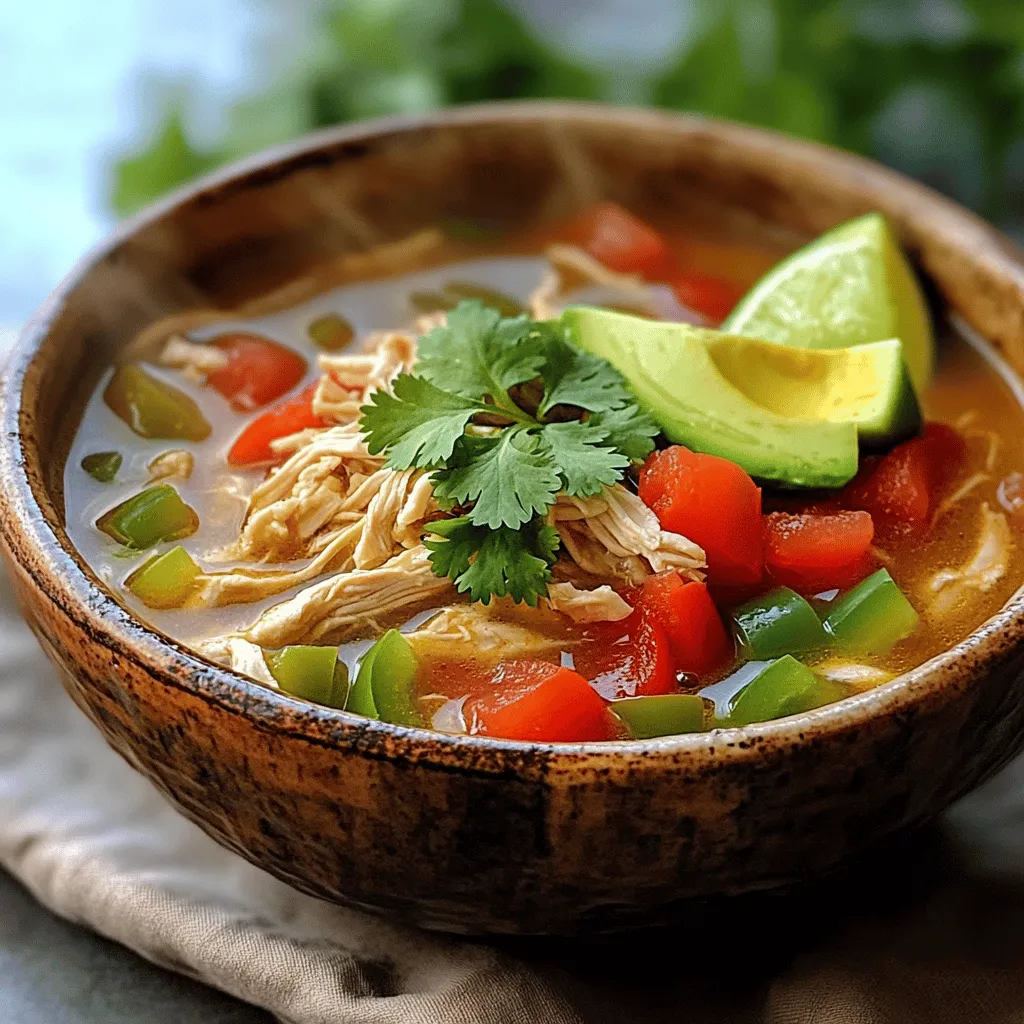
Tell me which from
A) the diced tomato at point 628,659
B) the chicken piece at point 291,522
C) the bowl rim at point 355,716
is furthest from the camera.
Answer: the chicken piece at point 291,522

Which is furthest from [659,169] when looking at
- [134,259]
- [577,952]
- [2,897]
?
[2,897]

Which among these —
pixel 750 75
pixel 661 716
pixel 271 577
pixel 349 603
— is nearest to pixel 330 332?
pixel 271 577

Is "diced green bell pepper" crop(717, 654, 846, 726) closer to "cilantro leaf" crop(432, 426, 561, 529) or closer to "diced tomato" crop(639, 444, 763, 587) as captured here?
"diced tomato" crop(639, 444, 763, 587)

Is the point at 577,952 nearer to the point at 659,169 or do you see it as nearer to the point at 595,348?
the point at 595,348

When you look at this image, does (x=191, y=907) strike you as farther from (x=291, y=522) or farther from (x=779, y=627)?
(x=779, y=627)

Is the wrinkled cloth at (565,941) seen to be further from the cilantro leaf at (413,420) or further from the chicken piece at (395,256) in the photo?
the chicken piece at (395,256)

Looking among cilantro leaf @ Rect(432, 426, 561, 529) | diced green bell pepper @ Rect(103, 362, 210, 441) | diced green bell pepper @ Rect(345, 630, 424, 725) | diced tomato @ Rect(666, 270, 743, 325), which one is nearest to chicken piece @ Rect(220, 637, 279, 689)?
diced green bell pepper @ Rect(345, 630, 424, 725)

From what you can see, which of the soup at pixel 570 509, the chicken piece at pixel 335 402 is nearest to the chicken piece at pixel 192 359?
the soup at pixel 570 509
